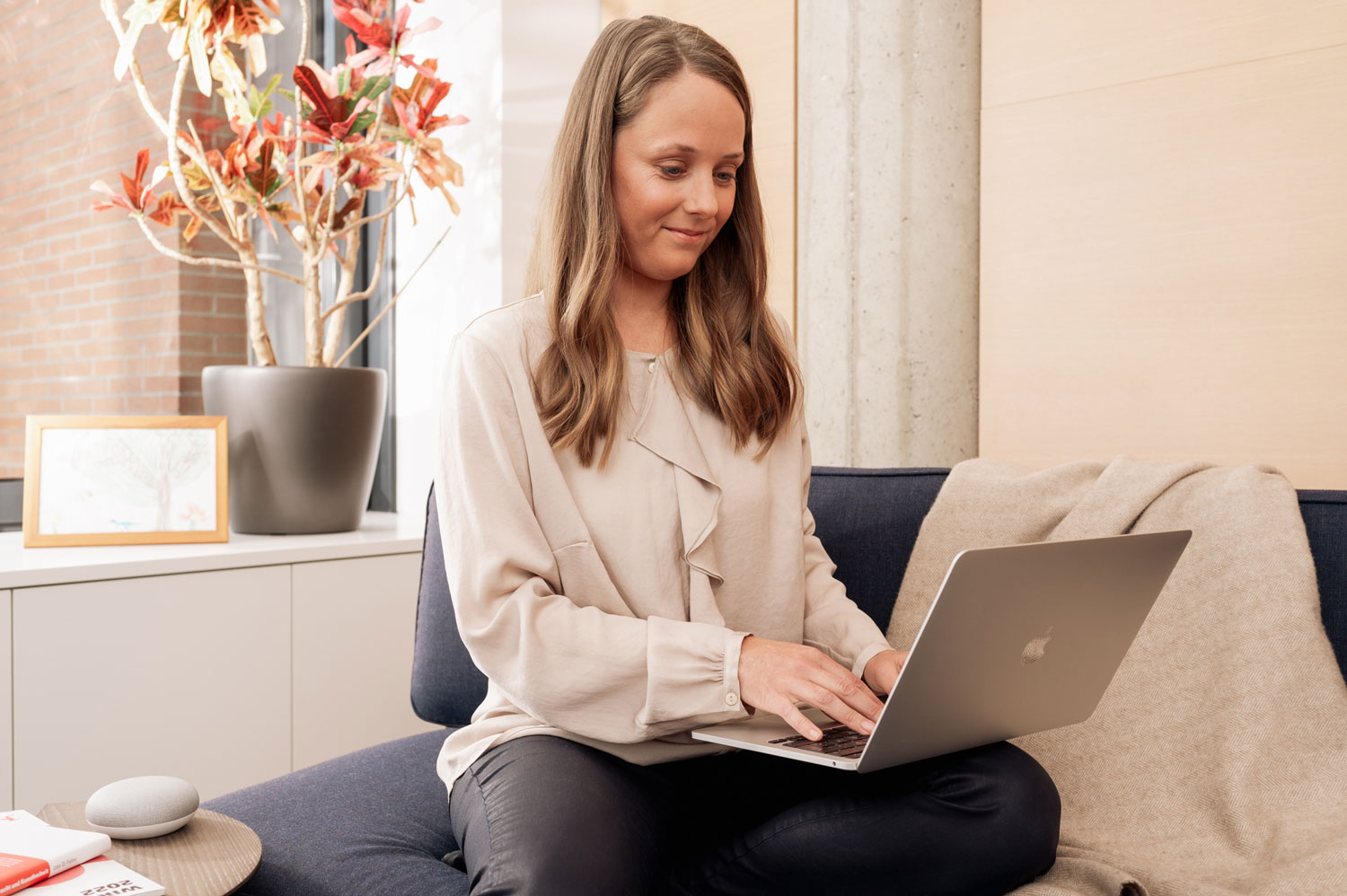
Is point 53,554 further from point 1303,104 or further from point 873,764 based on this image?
point 1303,104

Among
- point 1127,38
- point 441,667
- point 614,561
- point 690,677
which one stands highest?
point 1127,38

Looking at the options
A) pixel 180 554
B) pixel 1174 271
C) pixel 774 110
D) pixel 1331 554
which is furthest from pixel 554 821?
pixel 774 110

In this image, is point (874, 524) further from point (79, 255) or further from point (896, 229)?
point (79, 255)

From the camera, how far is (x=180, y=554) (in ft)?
6.06

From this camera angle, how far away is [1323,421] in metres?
1.70

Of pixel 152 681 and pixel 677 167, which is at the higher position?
pixel 677 167

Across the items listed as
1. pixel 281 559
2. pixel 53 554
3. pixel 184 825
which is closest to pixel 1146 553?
pixel 184 825

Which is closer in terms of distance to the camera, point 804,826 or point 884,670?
point 804,826

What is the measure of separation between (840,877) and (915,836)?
8cm

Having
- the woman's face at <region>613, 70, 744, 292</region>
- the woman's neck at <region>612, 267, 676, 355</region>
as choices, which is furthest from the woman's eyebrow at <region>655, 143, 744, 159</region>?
the woman's neck at <region>612, 267, 676, 355</region>

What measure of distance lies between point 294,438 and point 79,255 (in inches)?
30.2

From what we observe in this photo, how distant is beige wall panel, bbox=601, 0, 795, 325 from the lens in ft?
7.91

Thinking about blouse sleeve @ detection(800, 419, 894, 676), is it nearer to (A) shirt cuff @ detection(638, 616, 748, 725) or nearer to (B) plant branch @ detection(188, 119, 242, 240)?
(A) shirt cuff @ detection(638, 616, 748, 725)

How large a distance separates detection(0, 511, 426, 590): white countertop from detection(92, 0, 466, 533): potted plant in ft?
0.36
